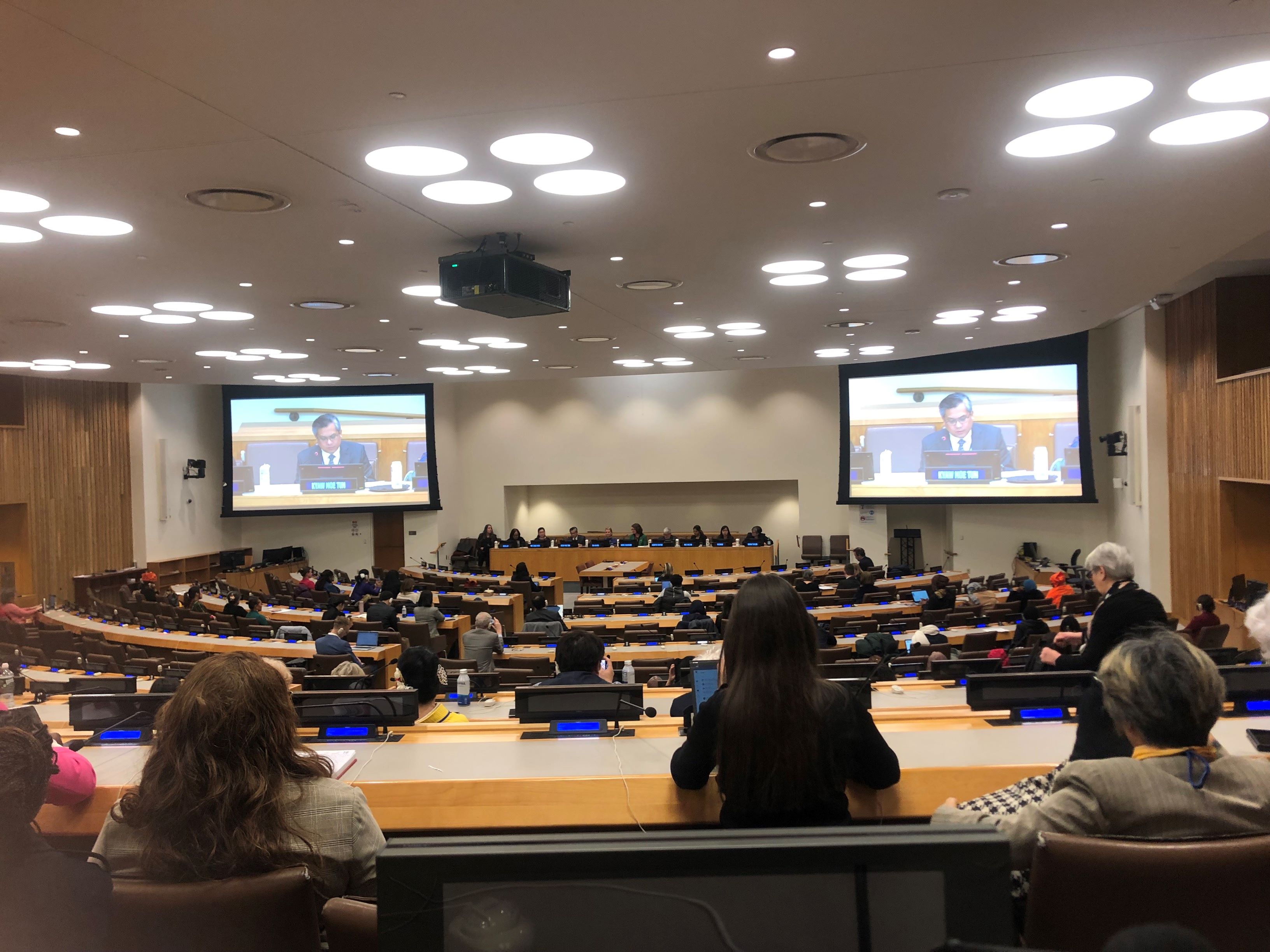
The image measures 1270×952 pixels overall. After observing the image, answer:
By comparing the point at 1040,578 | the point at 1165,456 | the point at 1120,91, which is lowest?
the point at 1040,578

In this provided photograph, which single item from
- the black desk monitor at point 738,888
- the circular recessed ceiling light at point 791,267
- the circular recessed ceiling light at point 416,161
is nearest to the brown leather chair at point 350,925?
the black desk monitor at point 738,888

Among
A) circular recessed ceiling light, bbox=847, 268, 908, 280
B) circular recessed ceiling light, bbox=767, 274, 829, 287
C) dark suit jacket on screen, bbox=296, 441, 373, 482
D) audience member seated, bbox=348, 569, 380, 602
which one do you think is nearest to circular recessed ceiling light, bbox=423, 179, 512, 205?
circular recessed ceiling light, bbox=767, 274, 829, 287

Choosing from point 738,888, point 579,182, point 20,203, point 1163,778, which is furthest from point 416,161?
point 738,888

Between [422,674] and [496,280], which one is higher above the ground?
[496,280]

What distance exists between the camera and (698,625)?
10250mm

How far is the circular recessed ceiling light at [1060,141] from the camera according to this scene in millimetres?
4176

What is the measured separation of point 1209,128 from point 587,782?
4.22 metres

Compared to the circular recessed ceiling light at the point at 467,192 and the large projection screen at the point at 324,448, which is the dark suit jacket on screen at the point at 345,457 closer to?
the large projection screen at the point at 324,448

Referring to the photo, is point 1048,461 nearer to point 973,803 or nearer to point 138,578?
point 973,803

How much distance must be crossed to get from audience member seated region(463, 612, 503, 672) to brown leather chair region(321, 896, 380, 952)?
6485 millimetres

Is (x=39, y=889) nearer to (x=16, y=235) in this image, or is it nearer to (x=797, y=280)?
(x=16, y=235)

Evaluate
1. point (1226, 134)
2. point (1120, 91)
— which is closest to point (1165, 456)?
point (1226, 134)

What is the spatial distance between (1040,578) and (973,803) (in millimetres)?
16070

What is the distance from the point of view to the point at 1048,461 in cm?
1644
